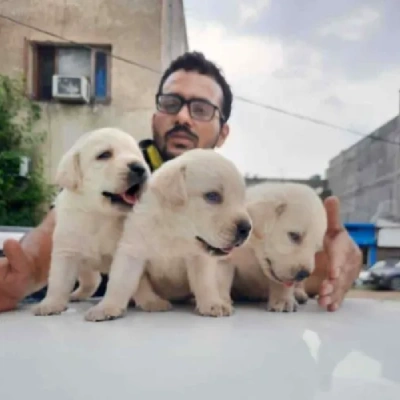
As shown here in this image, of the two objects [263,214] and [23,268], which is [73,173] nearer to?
[23,268]

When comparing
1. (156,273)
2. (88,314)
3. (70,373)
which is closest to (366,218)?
(156,273)

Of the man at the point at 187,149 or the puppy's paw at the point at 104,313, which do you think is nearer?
the puppy's paw at the point at 104,313

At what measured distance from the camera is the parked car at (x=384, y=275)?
3.21 feet

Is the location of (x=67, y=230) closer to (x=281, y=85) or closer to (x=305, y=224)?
(x=305, y=224)

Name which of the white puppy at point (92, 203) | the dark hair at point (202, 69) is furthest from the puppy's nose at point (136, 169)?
the dark hair at point (202, 69)

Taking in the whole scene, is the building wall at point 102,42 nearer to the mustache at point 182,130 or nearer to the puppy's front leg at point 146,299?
the mustache at point 182,130

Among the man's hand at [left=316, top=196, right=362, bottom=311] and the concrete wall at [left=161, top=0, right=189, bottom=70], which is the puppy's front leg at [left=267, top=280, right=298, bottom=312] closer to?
the man's hand at [left=316, top=196, right=362, bottom=311]

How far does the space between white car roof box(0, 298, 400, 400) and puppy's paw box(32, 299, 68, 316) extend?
11 millimetres

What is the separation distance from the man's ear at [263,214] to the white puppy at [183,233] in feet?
0.19

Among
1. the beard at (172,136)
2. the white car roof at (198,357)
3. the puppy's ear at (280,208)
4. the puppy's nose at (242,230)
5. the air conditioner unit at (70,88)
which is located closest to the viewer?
the white car roof at (198,357)

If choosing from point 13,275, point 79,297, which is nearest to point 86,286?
point 79,297

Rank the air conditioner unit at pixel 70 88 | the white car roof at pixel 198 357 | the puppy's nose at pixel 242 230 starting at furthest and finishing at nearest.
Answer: the air conditioner unit at pixel 70 88 → the puppy's nose at pixel 242 230 → the white car roof at pixel 198 357

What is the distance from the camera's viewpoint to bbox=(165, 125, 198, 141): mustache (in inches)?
33.8

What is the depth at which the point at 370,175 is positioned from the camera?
3.87ft
